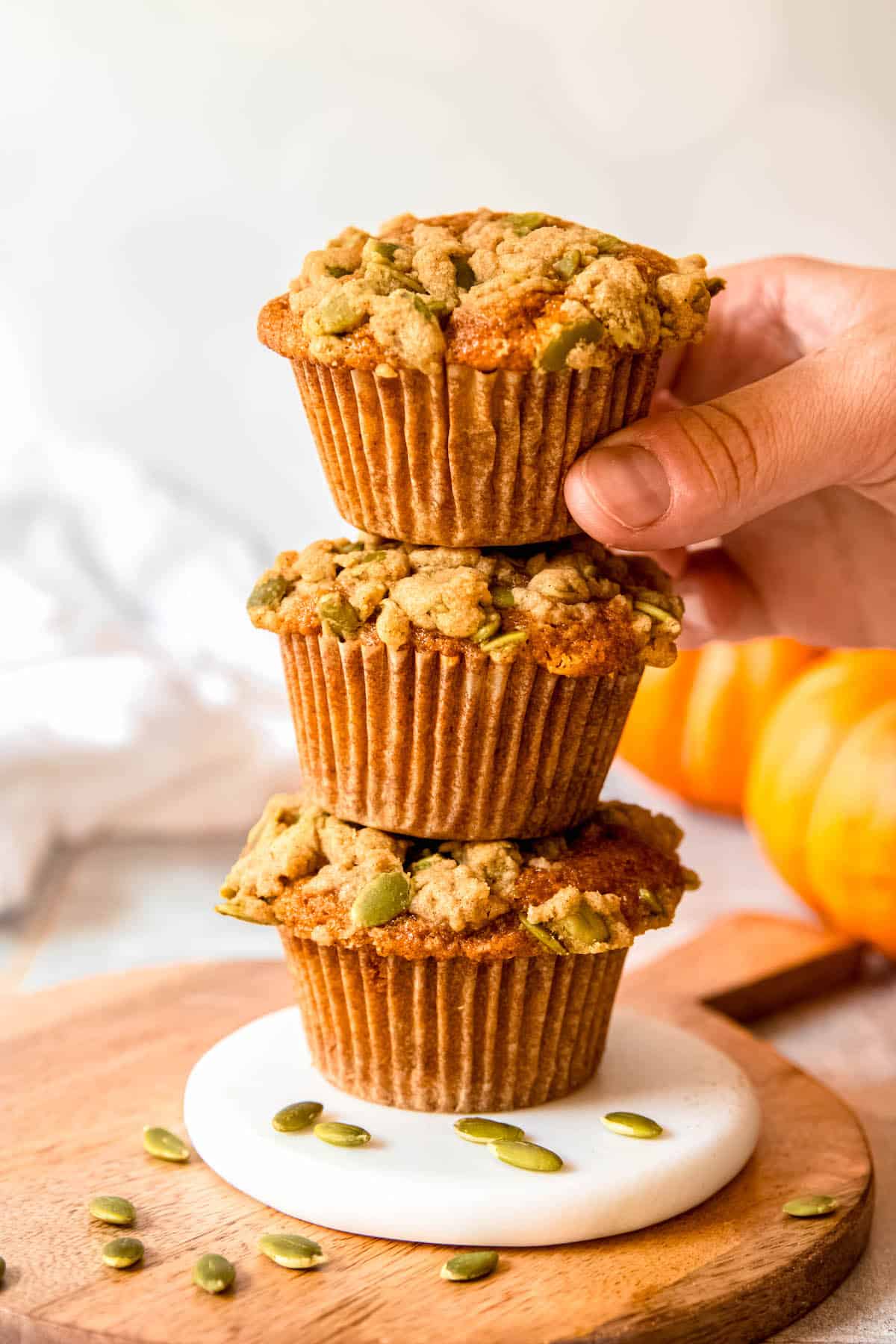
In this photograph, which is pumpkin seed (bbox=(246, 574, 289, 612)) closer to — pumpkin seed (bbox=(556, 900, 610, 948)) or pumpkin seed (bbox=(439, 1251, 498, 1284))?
pumpkin seed (bbox=(556, 900, 610, 948))

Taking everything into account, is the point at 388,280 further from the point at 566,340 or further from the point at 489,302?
the point at 566,340

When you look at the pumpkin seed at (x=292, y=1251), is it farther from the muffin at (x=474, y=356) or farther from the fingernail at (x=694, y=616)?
the fingernail at (x=694, y=616)

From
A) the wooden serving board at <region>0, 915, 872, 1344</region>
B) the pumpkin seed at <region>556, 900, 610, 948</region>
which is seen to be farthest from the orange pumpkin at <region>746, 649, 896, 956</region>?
the pumpkin seed at <region>556, 900, 610, 948</region>

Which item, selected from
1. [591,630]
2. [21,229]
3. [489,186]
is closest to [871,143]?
[489,186]

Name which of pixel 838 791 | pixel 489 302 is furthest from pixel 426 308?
pixel 838 791

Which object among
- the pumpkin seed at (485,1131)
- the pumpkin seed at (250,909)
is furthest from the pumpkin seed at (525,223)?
the pumpkin seed at (485,1131)

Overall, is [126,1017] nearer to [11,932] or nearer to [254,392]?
[11,932]

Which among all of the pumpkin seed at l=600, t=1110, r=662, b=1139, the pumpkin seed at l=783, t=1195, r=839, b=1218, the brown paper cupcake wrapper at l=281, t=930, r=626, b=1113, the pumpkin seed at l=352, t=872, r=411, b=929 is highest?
the pumpkin seed at l=352, t=872, r=411, b=929
